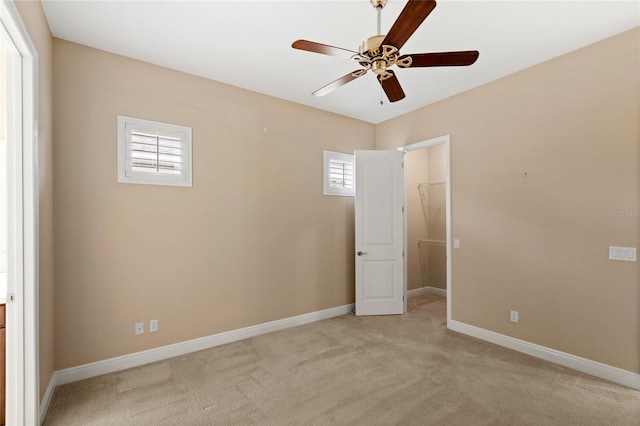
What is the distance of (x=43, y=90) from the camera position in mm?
2318

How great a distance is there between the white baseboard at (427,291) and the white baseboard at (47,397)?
4.77 metres

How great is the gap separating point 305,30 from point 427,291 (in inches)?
192

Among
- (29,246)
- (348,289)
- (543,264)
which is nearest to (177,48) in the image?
(29,246)

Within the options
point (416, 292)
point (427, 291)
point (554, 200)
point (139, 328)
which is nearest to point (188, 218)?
point (139, 328)

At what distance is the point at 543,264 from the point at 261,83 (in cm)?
357

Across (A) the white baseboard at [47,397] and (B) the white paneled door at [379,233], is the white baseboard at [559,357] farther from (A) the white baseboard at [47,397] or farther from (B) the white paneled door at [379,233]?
(A) the white baseboard at [47,397]

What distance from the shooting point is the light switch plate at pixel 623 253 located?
2.63 m

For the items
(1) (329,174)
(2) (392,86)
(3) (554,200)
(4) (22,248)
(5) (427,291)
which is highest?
(2) (392,86)

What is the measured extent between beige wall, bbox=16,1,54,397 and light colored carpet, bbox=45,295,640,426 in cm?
49

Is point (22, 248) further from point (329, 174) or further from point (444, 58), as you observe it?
point (329, 174)

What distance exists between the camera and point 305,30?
261 centimetres

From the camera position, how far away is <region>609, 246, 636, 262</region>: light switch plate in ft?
8.62

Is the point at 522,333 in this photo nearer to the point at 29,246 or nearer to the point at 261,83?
the point at 261,83

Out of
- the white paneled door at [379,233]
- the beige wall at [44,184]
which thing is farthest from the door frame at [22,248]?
the white paneled door at [379,233]
